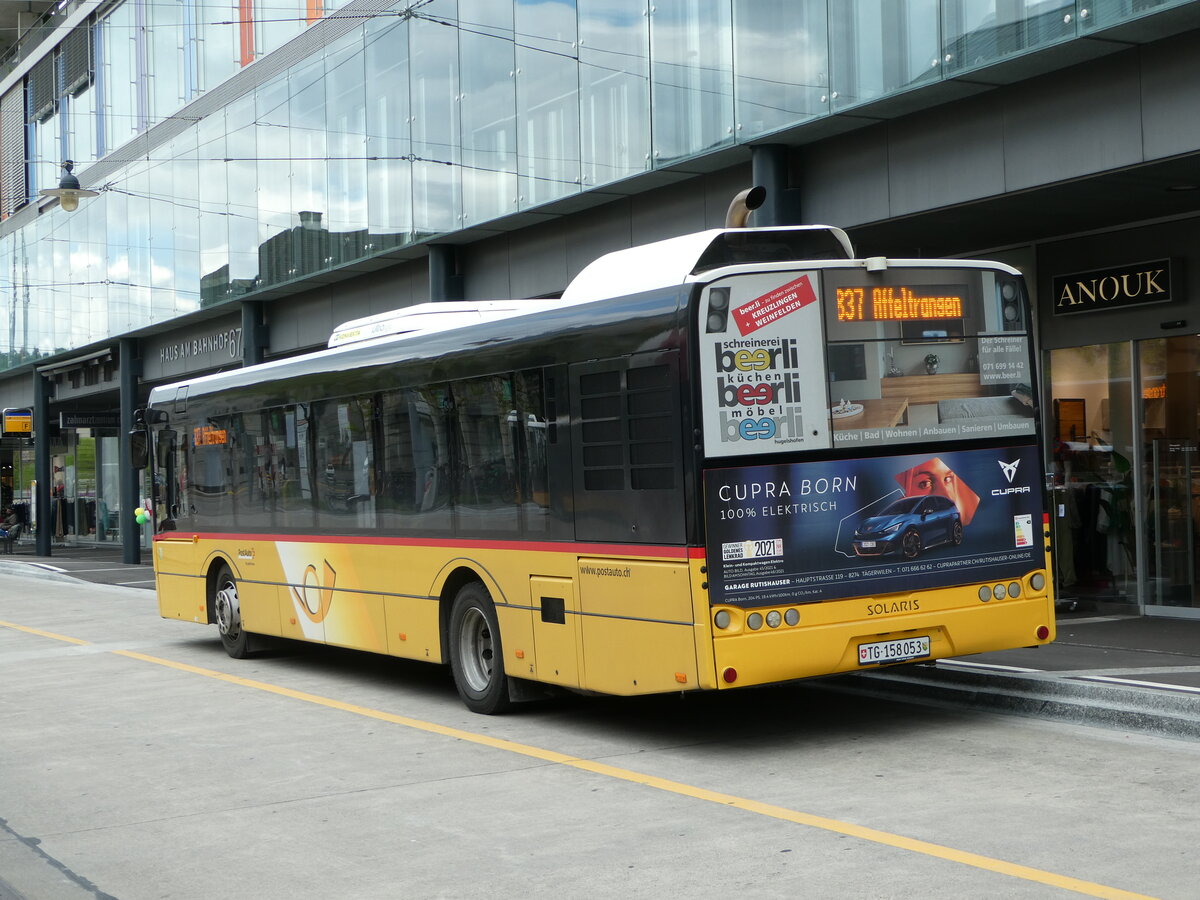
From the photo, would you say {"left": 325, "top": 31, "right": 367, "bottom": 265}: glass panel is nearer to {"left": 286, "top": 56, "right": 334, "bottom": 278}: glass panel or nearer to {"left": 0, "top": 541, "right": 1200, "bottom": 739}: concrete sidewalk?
{"left": 286, "top": 56, "right": 334, "bottom": 278}: glass panel

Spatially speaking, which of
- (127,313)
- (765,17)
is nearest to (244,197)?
(127,313)

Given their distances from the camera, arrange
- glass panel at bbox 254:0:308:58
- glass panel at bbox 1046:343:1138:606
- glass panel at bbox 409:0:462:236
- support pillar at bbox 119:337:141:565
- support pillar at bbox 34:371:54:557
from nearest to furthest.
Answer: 1. glass panel at bbox 1046:343:1138:606
2. glass panel at bbox 409:0:462:236
3. glass panel at bbox 254:0:308:58
4. support pillar at bbox 119:337:141:565
5. support pillar at bbox 34:371:54:557

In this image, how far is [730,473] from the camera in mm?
8062

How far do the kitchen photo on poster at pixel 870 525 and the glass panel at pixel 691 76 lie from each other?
661cm

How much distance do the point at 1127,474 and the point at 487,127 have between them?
9.30m

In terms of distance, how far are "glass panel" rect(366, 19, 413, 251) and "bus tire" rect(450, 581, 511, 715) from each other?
11327 mm

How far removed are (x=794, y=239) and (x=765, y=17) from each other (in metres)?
5.37

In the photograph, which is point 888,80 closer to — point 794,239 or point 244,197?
point 794,239

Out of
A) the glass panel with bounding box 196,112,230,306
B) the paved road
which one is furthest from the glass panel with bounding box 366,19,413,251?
the paved road

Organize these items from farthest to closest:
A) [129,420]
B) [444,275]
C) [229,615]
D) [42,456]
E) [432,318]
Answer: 1. [42,456]
2. [129,420]
3. [444,275]
4. [229,615]
5. [432,318]

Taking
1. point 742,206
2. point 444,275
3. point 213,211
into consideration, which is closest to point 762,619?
point 742,206

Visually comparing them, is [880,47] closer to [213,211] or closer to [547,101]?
[547,101]

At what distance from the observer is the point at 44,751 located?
9.52m

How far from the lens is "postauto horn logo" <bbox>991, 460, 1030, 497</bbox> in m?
8.99
